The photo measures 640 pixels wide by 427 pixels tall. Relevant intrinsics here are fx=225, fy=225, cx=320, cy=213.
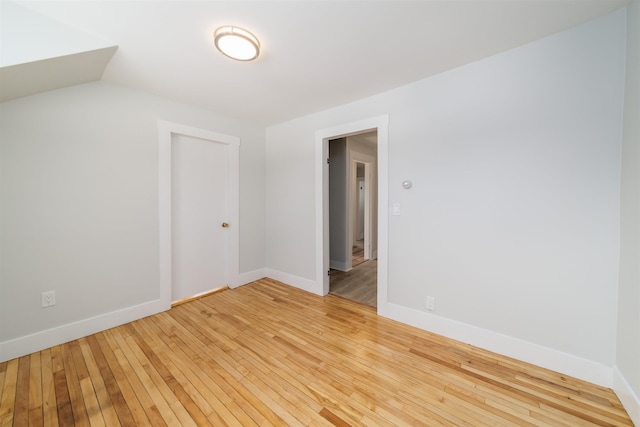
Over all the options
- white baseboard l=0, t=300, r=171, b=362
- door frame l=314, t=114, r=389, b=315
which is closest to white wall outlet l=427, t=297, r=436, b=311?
door frame l=314, t=114, r=389, b=315

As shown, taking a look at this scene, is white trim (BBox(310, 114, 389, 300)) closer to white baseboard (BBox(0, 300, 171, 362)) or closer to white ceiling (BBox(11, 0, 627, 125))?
white ceiling (BBox(11, 0, 627, 125))

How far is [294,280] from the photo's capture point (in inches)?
128

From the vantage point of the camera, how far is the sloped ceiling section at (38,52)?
1.32m

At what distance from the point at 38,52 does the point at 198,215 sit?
1.83 m

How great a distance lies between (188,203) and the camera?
2.80 meters

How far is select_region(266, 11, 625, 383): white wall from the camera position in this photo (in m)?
1.46

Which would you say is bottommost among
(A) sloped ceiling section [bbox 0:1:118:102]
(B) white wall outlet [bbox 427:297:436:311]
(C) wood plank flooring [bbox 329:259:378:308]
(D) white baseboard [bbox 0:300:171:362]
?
(C) wood plank flooring [bbox 329:259:378:308]

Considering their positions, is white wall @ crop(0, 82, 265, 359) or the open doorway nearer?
white wall @ crop(0, 82, 265, 359)

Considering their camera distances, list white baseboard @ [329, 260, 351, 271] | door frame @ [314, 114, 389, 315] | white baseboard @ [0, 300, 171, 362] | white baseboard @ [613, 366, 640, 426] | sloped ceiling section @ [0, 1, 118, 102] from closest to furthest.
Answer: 1. white baseboard @ [613, 366, 640, 426]
2. sloped ceiling section @ [0, 1, 118, 102]
3. white baseboard @ [0, 300, 171, 362]
4. door frame @ [314, 114, 389, 315]
5. white baseboard @ [329, 260, 351, 271]

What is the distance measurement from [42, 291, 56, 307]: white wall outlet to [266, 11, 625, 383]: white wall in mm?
3032

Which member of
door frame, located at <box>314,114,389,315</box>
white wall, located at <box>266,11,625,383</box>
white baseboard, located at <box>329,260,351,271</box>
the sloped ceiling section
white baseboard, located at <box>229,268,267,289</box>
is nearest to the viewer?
the sloped ceiling section

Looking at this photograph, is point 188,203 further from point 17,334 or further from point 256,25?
point 256,25

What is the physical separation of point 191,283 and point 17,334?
4.31 feet

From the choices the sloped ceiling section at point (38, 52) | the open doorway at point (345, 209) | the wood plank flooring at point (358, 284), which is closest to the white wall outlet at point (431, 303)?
the wood plank flooring at point (358, 284)
